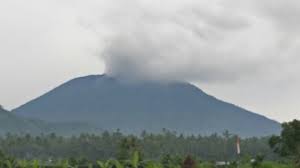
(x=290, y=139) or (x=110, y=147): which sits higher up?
(x=110, y=147)

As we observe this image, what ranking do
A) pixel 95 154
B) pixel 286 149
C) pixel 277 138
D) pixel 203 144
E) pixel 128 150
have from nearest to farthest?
pixel 286 149
pixel 277 138
pixel 128 150
pixel 95 154
pixel 203 144

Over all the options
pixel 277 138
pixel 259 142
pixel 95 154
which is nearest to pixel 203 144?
pixel 259 142

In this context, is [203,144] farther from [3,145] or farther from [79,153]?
[3,145]

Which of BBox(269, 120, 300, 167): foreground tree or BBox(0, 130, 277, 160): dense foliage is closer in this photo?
BBox(269, 120, 300, 167): foreground tree

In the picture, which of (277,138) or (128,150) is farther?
(128,150)

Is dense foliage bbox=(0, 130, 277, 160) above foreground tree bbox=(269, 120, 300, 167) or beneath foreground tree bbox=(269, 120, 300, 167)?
above

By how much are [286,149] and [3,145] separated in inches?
3904

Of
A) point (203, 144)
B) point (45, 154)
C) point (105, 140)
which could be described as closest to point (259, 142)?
point (203, 144)

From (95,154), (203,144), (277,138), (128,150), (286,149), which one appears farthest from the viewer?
(203,144)

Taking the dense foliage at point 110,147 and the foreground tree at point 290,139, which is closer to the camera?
the foreground tree at point 290,139

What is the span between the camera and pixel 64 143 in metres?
136

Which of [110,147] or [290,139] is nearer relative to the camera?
[290,139]

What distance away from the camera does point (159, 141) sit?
5177 inches

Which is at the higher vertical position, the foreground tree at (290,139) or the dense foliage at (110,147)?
the dense foliage at (110,147)
